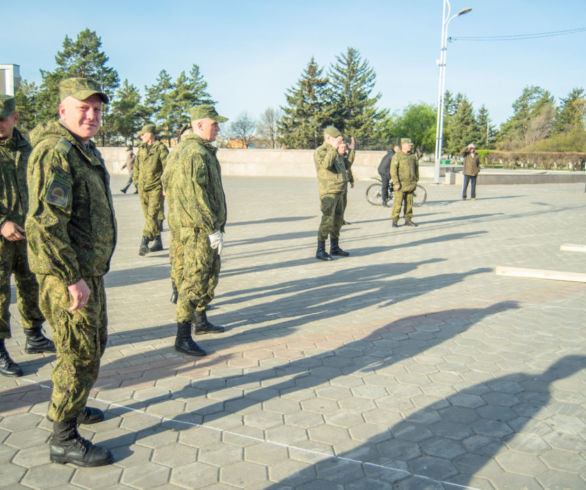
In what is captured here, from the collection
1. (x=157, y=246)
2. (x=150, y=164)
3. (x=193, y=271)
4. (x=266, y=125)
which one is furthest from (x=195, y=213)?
(x=266, y=125)

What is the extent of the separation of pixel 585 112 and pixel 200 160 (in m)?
77.4

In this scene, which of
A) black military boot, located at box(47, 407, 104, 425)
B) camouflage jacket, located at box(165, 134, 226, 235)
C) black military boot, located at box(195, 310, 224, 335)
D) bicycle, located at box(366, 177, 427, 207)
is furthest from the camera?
bicycle, located at box(366, 177, 427, 207)

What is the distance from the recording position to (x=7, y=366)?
159 inches

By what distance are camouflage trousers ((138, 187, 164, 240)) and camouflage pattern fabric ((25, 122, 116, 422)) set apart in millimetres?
5539

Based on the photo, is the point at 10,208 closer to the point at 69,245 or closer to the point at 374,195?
the point at 69,245

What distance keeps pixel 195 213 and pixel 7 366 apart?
187cm

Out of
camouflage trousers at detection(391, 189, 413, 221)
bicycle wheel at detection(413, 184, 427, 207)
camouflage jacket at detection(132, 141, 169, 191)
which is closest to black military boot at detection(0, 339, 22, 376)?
camouflage jacket at detection(132, 141, 169, 191)

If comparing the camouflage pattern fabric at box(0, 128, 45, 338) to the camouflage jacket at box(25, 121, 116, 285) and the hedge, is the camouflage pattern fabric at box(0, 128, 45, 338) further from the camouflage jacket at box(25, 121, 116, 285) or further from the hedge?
the hedge

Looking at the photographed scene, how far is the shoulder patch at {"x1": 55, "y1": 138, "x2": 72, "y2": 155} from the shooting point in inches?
104

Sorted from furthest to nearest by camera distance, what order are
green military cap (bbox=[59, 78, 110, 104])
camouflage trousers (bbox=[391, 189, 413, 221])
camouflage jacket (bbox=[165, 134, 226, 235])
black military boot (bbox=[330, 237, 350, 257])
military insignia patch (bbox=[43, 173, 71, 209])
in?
camouflage trousers (bbox=[391, 189, 413, 221])
black military boot (bbox=[330, 237, 350, 257])
camouflage jacket (bbox=[165, 134, 226, 235])
green military cap (bbox=[59, 78, 110, 104])
military insignia patch (bbox=[43, 173, 71, 209])

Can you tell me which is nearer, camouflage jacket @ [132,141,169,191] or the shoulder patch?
the shoulder patch

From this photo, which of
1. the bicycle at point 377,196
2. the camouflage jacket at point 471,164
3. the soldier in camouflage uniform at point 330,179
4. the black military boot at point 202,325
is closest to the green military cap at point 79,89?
the black military boot at point 202,325

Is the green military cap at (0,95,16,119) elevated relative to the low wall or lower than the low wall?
elevated

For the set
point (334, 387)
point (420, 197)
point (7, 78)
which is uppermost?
point (7, 78)
